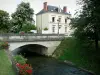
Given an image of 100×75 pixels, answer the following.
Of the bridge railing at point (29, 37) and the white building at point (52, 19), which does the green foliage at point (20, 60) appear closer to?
the bridge railing at point (29, 37)

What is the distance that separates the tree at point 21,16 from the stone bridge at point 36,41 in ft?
67.7

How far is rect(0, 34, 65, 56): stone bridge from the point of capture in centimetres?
3041

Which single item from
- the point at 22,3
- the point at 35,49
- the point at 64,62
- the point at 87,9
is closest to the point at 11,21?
the point at 22,3

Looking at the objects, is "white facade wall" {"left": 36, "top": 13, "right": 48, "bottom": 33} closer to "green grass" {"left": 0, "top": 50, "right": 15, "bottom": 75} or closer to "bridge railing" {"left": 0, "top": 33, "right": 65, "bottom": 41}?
"bridge railing" {"left": 0, "top": 33, "right": 65, "bottom": 41}

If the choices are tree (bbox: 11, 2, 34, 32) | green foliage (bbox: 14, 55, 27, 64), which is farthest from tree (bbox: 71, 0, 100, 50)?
tree (bbox: 11, 2, 34, 32)

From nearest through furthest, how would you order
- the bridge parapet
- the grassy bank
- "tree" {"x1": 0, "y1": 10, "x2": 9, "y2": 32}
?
the grassy bank → the bridge parapet → "tree" {"x1": 0, "y1": 10, "x2": 9, "y2": 32}

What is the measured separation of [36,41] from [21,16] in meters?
28.8

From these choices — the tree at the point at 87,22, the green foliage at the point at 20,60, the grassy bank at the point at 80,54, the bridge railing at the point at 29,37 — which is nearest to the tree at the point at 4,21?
→ the bridge railing at the point at 29,37

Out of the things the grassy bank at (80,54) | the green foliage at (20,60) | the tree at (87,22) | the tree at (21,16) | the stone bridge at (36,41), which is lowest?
the grassy bank at (80,54)

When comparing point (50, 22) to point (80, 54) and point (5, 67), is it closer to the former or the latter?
point (80, 54)

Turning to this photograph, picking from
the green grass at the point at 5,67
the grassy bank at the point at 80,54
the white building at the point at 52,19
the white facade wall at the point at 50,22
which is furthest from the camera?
the white building at the point at 52,19

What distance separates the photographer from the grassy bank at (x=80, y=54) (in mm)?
25672

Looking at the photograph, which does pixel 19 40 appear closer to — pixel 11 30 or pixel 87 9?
pixel 87 9

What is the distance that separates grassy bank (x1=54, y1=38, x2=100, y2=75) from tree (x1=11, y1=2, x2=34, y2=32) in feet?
84.9
